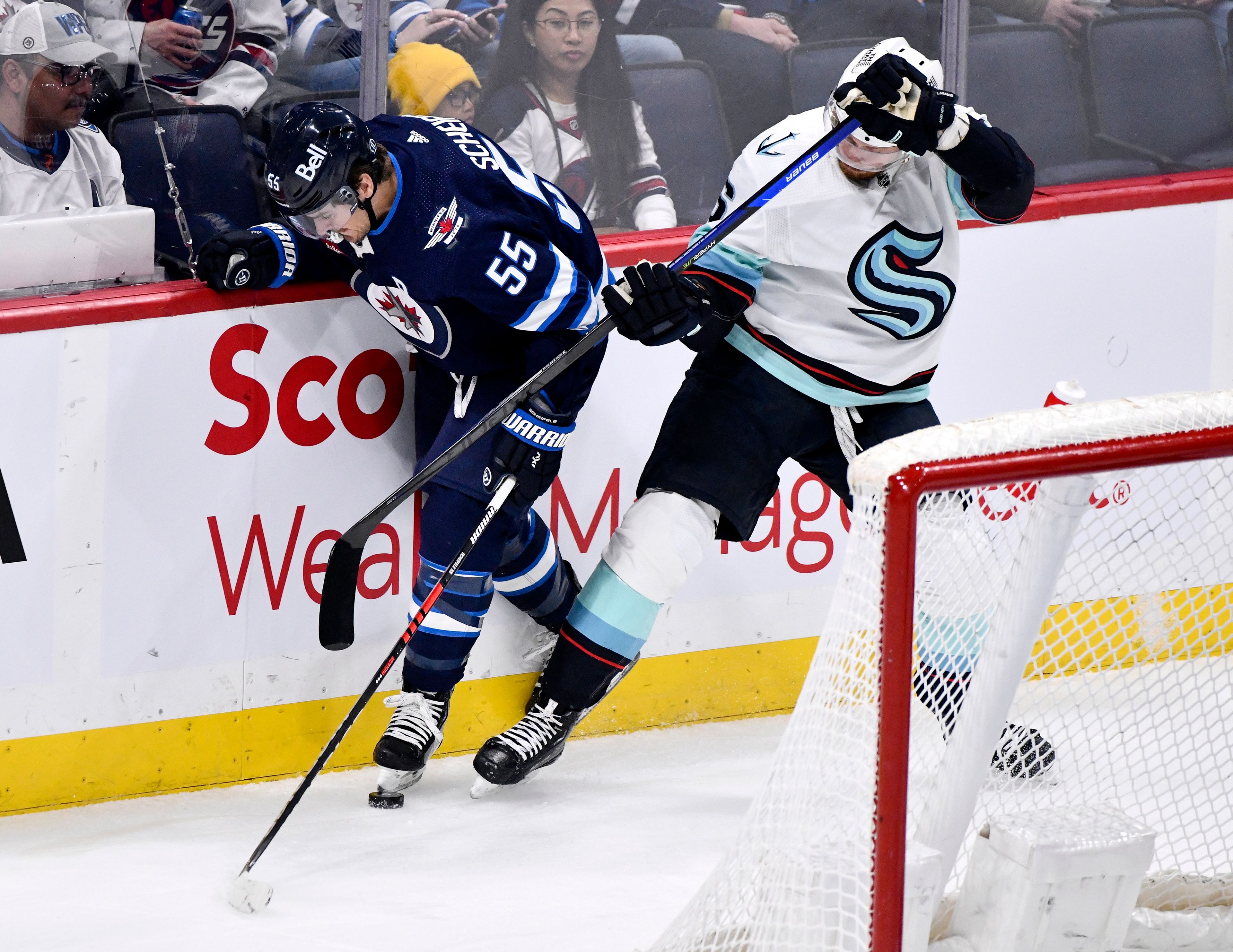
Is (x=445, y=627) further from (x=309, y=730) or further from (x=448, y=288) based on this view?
(x=448, y=288)

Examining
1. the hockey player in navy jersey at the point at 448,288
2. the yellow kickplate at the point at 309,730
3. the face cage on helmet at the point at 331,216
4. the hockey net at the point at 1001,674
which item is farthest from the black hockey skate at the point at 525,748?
the face cage on helmet at the point at 331,216

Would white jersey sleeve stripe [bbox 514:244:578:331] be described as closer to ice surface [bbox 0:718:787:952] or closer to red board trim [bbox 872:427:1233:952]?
ice surface [bbox 0:718:787:952]

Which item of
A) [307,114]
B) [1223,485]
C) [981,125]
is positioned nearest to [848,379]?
[981,125]

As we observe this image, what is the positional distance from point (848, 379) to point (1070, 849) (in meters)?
1.07

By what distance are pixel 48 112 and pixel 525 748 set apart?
1.35m

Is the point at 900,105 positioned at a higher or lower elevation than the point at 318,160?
higher

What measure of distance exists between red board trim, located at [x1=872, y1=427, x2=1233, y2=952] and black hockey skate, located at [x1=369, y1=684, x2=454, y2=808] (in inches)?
49.1

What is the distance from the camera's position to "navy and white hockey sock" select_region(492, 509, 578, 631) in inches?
120

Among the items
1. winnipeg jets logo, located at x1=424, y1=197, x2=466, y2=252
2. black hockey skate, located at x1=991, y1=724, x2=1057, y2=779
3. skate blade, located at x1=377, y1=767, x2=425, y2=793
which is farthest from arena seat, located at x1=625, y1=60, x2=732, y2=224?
black hockey skate, located at x1=991, y1=724, x2=1057, y2=779

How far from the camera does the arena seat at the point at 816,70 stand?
3451mm

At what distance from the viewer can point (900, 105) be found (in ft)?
8.36

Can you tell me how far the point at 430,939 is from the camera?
2496 mm

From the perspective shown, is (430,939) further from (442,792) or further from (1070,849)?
(1070,849)

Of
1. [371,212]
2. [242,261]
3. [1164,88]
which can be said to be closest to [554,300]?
[371,212]
